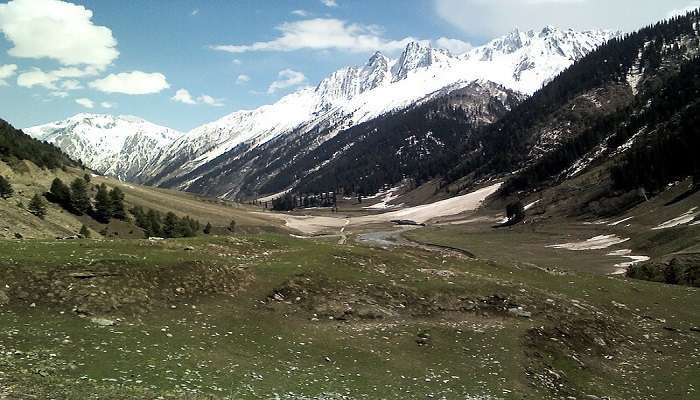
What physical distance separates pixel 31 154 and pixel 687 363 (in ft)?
512

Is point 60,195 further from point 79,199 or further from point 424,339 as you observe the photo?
point 424,339

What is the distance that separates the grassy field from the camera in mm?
19875

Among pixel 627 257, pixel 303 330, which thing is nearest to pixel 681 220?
pixel 627 257

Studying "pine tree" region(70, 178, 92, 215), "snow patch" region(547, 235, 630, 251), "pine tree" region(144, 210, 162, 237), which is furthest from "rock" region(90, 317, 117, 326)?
"pine tree" region(70, 178, 92, 215)

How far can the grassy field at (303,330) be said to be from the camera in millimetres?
19875

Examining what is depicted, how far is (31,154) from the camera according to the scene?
138m

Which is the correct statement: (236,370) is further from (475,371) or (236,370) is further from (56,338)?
(475,371)

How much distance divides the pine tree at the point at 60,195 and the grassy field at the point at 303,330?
93106 mm

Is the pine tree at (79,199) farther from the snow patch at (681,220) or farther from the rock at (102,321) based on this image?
the snow patch at (681,220)

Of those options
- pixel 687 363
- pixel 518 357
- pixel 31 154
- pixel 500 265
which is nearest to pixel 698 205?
pixel 500 265

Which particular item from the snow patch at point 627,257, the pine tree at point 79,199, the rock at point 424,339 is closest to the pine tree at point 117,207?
Answer: the pine tree at point 79,199

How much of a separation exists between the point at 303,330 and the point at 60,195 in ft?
361

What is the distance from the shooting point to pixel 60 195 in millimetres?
115562

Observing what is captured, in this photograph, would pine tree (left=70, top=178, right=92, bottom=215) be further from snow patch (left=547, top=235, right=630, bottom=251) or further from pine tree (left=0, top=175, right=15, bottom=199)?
snow patch (left=547, top=235, right=630, bottom=251)
